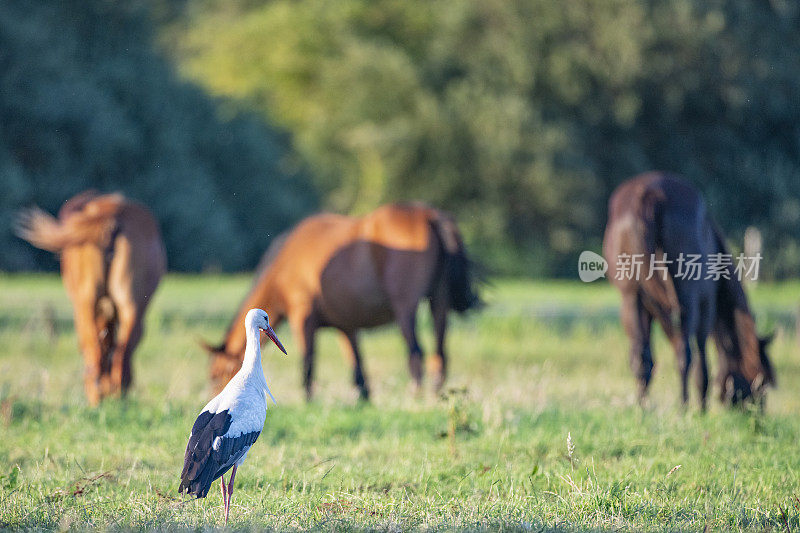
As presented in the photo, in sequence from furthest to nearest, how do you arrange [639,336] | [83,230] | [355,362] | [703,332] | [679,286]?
[355,362] → [83,230] → [639,336] → [703,332] → [679,286]

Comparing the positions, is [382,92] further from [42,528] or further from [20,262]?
[42,528]

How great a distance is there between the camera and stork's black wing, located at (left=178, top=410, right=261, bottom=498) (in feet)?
12.1

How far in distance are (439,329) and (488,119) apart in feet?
65.1

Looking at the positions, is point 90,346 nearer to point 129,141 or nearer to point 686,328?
point 686,328

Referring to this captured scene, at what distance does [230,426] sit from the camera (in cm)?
374

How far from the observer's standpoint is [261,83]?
4016 centimetres

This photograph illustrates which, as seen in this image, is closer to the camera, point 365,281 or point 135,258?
point 135,258

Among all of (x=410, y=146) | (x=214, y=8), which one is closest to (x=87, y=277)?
(x=410, y=146)

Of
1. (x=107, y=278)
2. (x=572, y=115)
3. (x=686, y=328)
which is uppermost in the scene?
(x=572, y=115)

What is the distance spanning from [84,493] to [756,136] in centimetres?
2622

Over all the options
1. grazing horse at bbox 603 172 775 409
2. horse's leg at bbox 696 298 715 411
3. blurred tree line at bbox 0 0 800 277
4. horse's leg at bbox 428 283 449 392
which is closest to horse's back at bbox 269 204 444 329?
horse's leg at bbox 428 283 449 392

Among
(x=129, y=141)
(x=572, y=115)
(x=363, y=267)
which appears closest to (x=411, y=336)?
(x=363, y=267)

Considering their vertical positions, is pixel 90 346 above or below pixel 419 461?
above

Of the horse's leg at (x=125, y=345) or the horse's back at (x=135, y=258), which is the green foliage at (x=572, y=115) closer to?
the horse's back at (x=135, y=258)
